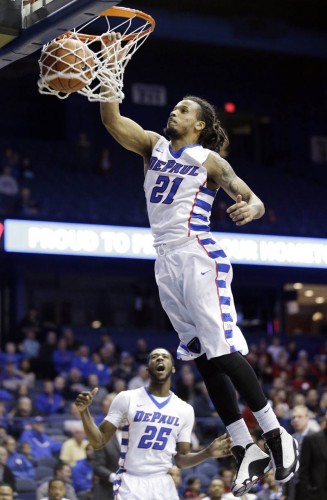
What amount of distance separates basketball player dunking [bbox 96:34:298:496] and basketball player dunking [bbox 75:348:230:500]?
2295 millimetres

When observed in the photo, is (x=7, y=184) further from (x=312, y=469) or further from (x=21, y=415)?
(x=312, y=469)

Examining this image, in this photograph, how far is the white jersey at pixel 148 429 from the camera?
25.1 ft

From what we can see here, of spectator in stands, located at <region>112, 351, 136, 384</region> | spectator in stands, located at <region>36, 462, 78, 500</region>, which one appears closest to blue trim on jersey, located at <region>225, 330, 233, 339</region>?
spectator in stands, located at <region>36, 462, 78, 500</region>

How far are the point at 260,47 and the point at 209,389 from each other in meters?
20.8

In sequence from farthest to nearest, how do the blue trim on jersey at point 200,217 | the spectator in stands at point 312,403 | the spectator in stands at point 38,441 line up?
1. the spectator in stands at point 312,403
2. the spectator in stands at point 38,441
3. the blue trim on jersey at point 200,217

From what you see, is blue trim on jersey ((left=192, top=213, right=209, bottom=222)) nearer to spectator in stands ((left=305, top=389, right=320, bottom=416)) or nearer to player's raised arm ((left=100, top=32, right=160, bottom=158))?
player's raised arm ((left=100, top=32, right=160, bottom=158))

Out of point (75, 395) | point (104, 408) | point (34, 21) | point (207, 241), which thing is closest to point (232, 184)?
point (207, 241)

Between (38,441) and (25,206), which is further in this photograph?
(25,206)

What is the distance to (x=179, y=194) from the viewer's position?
214 inches

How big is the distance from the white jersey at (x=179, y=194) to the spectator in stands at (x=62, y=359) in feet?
40.9

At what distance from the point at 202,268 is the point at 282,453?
106 cm

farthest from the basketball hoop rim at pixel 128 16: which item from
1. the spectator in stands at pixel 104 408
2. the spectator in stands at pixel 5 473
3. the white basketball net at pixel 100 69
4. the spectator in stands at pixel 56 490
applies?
the spectator in stands at pixel 104 408

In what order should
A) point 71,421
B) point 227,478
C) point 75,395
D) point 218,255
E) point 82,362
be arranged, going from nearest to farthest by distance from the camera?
point 218,255
point 227,478
point 71,421
point 75,395
point 82,362

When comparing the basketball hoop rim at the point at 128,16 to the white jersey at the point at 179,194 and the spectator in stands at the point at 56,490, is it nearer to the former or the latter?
the white jersey at the point at 179,194
